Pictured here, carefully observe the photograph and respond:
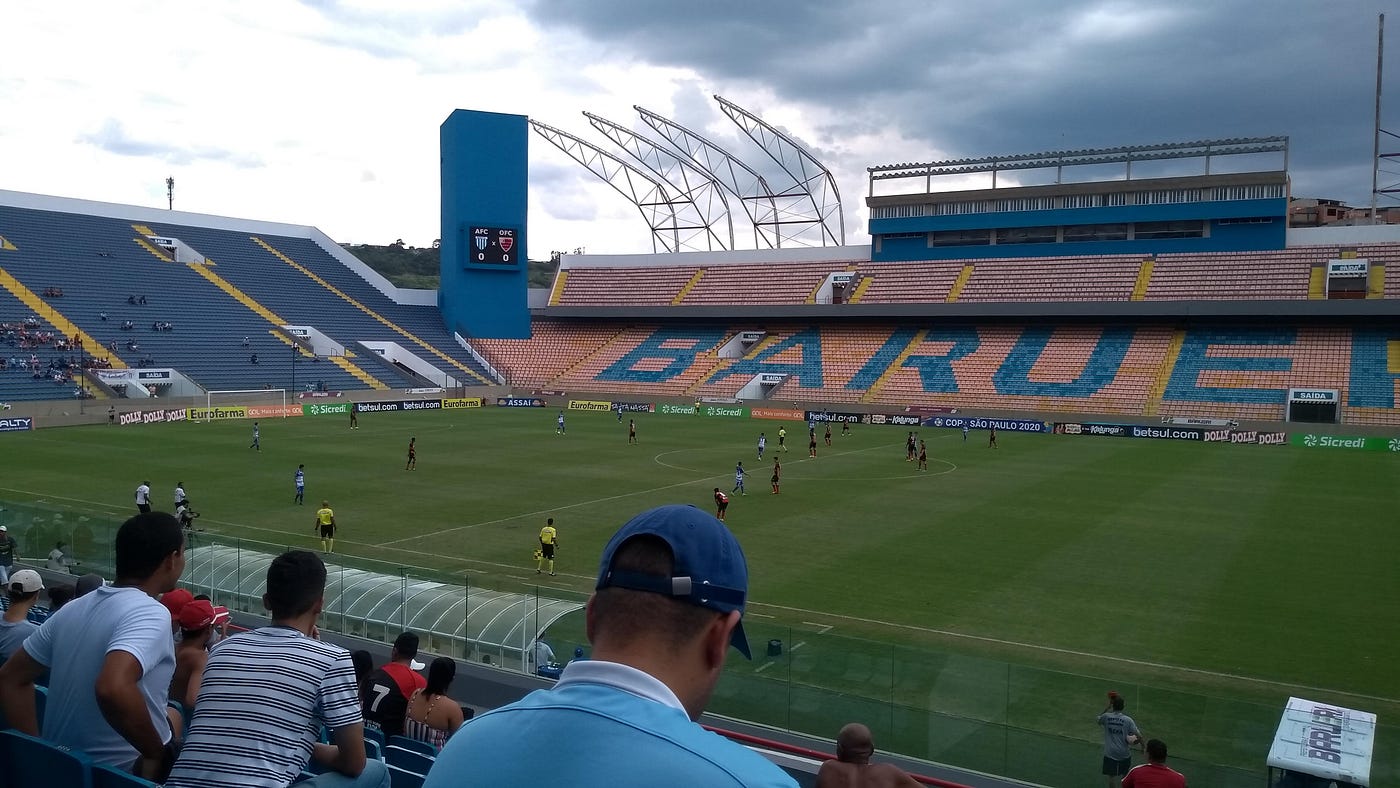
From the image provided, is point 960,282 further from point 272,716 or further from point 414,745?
point 272,716

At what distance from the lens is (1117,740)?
9977mm

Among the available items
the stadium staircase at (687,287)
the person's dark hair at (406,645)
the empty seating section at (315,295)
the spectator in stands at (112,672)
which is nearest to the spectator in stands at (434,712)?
the person's dark hair at (406,645)

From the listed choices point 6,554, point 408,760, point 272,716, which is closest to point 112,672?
point 272,716

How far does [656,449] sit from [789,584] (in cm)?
2399

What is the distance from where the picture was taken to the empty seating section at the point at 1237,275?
2484 inches

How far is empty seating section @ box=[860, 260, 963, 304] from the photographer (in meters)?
74.6

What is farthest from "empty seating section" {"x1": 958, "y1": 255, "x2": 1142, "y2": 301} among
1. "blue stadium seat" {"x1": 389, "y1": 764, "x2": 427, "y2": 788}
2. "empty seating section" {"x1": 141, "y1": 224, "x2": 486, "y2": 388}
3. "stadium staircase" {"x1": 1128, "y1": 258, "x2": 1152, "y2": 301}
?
"blue stadium seat" {"x1": 389, "y1": 764, "x2": 427, "y2": 788}

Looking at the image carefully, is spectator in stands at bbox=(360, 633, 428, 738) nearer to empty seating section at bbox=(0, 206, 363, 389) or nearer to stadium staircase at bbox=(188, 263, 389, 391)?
empty seating section at bbox=(0, 206, 363, 389)

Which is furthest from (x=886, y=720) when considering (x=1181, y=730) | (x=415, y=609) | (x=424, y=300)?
(x=424, y=300)

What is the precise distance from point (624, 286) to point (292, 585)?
286 feet

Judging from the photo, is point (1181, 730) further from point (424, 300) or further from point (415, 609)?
point (424, 300)

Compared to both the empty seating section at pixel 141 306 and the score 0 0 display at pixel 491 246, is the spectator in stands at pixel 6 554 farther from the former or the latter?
the score 0 0 display at pixel 491 246

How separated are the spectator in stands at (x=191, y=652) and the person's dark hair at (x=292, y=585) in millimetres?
1711

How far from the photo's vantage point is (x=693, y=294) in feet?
281
